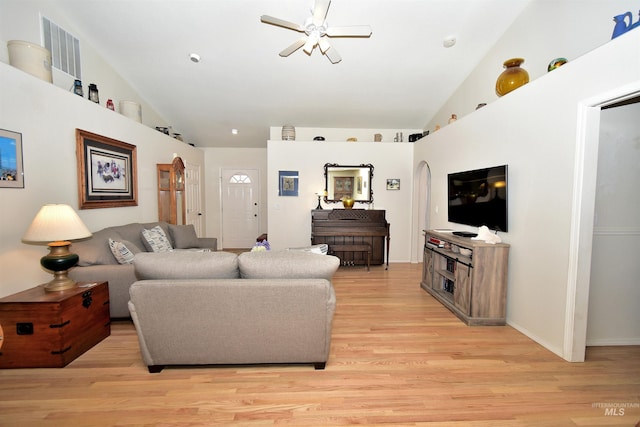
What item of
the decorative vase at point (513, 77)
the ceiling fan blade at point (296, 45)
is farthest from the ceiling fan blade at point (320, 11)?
the decorative vase at point (513, 77)

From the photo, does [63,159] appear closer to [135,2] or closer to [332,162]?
[135,2]

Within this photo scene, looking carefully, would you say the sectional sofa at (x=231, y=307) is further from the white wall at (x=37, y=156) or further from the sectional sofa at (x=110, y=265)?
the white wall at (x=37, y=156)

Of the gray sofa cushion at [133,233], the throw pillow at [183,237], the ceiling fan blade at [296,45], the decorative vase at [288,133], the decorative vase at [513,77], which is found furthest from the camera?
the decorative vase at [288,133]

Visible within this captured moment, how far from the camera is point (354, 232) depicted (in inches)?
202

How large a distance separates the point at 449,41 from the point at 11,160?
5.13 metres

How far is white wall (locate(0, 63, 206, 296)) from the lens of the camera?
92.2 inches

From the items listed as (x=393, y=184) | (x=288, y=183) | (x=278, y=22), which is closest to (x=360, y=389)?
(x=278, y=22)

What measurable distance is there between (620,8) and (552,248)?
225 centimetres

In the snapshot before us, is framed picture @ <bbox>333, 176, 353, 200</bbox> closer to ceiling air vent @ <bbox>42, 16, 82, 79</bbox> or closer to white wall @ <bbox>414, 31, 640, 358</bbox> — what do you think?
white wall @ <bbox>414, 31, 640, 358</bbox>

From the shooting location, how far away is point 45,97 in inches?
106

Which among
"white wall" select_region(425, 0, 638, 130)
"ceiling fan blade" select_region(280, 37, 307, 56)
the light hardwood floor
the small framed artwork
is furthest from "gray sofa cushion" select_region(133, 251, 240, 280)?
the small framed artwork

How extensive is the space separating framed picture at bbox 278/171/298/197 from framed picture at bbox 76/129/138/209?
2530mm

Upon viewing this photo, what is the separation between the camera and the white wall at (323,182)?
5676mm

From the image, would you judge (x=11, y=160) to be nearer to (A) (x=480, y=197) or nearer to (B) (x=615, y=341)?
(A) (x=480, y=197)
